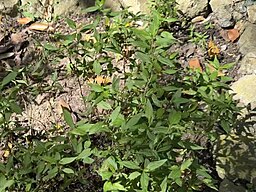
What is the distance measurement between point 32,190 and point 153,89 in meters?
0.70

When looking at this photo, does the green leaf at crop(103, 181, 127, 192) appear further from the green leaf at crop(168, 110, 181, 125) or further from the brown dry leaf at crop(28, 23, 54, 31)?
the brown dry leaf at crop(28, 23, 54, 31)

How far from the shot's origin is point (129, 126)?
1.95 metres

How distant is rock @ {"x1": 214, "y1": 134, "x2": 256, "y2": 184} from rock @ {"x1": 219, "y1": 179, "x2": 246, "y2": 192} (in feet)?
0.16

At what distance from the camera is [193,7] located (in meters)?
3.76

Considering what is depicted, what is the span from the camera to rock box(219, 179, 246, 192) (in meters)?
2.72

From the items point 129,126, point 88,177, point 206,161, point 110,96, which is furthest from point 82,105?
point 129,126

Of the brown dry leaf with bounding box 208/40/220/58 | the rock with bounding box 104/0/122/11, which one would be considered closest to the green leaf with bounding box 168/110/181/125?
the brown dry leaf with bounding box 208/40/220/58

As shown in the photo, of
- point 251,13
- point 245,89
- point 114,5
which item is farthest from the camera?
point 114,5

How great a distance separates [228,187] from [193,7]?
4.98 feet

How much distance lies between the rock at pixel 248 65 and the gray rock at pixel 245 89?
11 centimetres

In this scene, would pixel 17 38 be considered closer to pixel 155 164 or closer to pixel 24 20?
pixel 24 20

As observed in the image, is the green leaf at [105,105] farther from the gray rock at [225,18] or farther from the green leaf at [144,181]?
the gray rock at [225,18]

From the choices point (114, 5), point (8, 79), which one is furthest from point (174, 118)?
point (114, 5)

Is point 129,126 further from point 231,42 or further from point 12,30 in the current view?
point 12,30
